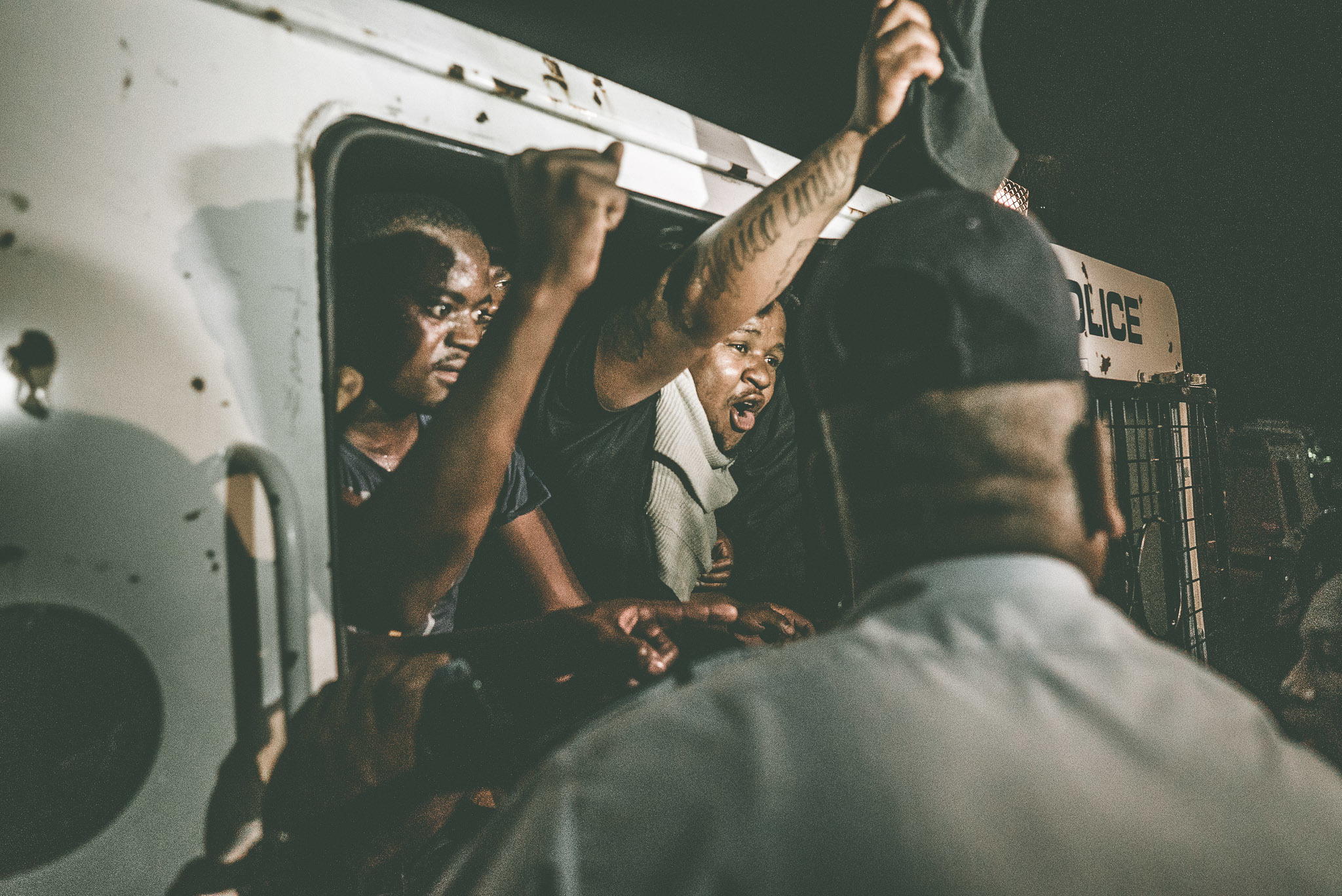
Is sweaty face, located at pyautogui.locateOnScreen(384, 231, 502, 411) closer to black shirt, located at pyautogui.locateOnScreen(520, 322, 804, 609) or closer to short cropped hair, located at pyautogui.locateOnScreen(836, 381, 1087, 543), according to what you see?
black shirt, located at pyautogui.locateOnScreen(520, 322, 804, 609)

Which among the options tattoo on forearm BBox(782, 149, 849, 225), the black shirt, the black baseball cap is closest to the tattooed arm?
tattoo on forearm BBox(782, 149, 849, 225)

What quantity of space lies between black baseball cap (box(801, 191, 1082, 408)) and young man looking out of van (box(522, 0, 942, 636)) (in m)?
0.68

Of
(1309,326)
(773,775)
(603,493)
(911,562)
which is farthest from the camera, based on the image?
(1309,326)

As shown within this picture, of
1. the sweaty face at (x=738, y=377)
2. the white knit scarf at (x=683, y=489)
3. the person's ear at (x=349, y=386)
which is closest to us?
the person's ear at (x=349, y=386)

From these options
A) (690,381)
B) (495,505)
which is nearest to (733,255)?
(690,381)

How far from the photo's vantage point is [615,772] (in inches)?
22.3

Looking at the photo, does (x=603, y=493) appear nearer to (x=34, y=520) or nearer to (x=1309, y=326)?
(x=34, y=520)

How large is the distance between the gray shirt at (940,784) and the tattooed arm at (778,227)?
107cm

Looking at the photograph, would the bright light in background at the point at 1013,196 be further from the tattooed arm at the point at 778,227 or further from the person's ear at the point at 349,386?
the person's ear at the point at 349,386

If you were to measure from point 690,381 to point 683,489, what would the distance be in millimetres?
364

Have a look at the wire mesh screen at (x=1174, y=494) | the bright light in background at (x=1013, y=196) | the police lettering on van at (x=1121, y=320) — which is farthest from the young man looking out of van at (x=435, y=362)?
the wire mesh screen at (x=1174, y=494)

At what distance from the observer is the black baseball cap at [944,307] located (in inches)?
30.0

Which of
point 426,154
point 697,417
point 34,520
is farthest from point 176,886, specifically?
point 697,417

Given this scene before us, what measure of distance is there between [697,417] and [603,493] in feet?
1.40
